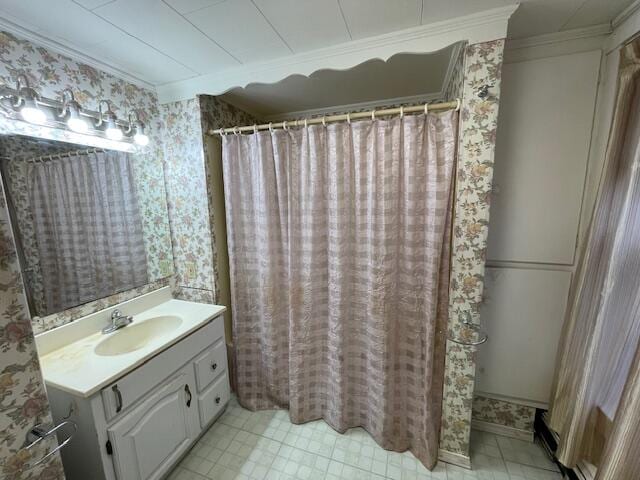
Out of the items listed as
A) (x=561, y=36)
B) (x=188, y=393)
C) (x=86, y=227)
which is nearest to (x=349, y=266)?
(x=188, y=393)

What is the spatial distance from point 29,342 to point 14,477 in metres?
0.38

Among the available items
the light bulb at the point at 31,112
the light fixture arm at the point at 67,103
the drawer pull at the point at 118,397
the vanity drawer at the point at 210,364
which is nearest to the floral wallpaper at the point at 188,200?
the vanity drawer at the point at 210,364

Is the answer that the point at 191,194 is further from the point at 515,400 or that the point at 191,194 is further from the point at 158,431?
the point at 515,400

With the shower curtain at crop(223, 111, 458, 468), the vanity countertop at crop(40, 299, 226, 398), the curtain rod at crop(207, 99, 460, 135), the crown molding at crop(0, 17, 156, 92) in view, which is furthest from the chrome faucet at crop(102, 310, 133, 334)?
the crown molding at crop(0, 17, 156, 92)

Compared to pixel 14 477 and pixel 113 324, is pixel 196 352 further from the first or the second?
pixel 14 477

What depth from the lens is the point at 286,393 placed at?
1776 millimetres

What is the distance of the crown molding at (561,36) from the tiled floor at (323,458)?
2.24 metres

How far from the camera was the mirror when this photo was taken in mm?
1149

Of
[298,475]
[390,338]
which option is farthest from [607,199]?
[298,475]

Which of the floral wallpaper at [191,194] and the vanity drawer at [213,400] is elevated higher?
the floral wallpaper at [191,194]

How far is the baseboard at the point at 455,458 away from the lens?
1391 mm

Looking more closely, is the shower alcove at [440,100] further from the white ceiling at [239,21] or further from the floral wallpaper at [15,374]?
the floral wallpaper at [15,374]

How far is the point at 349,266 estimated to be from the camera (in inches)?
58.2

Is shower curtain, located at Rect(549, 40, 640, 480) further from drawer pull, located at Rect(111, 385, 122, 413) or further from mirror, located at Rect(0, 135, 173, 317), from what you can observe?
mirror, located at Rect(0, 135, 173, 317)
